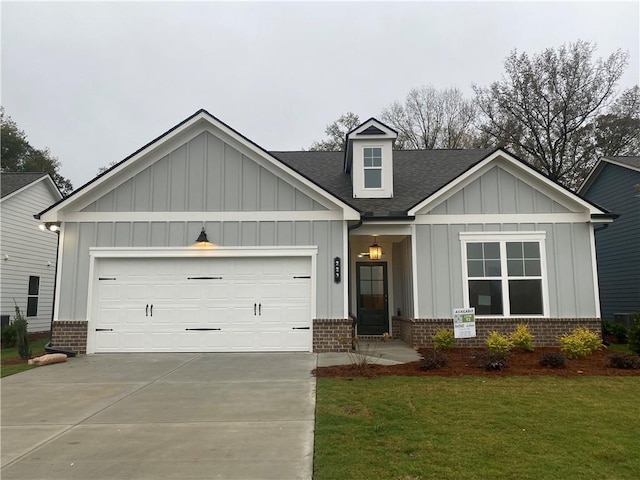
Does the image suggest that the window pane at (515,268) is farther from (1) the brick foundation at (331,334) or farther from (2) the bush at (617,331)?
(1) the brick foundation at (331,334)

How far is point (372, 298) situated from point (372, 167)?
3974 mm

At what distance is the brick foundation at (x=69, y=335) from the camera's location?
10258mm

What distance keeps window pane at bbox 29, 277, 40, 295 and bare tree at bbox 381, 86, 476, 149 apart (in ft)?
70.9

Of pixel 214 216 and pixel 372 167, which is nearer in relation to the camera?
pixel 214 216

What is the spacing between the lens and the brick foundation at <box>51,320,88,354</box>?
404 inches

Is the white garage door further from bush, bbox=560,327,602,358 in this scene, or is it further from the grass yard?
bush, bbox=560,327,602,358

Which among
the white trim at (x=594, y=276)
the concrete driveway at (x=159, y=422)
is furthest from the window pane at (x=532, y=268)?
the concrete driveway at (x=159, y=422)

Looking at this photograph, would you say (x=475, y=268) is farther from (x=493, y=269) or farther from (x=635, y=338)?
(x=635, y=338)

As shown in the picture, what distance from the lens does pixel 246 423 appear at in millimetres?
5168

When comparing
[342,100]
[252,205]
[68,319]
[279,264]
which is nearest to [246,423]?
[279,264]

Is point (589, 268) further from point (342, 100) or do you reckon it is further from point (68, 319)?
point (342, 100)

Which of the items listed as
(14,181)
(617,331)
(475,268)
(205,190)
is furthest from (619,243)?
(14,181)

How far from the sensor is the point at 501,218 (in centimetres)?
1099

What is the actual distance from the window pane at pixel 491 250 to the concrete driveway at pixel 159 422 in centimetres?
534
